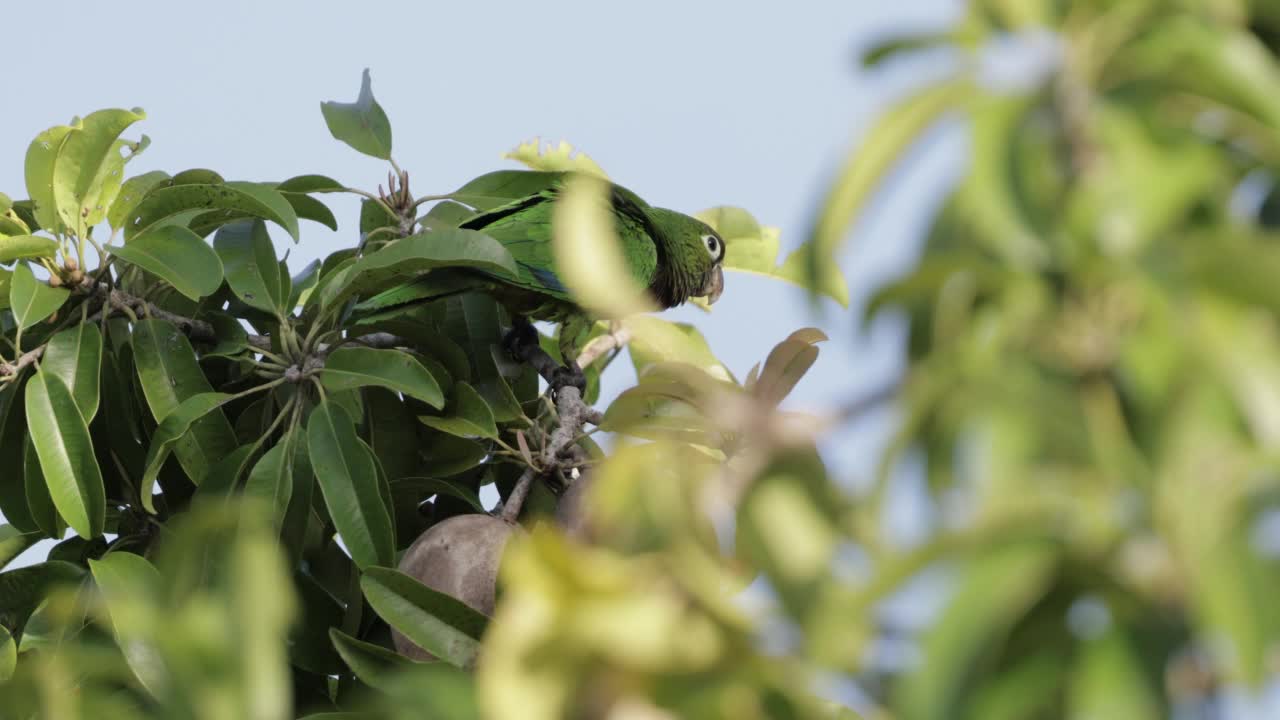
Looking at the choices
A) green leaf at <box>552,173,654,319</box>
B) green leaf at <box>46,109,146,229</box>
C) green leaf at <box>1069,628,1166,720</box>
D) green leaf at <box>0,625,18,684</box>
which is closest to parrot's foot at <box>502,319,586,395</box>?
green leaf at <box>46,109,146,229</box>

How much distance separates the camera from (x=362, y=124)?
3.44 meters

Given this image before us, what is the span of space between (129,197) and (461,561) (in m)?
1.30

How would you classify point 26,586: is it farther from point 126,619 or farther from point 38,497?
point 126,619

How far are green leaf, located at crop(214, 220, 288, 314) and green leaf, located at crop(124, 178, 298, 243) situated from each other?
0.17 feet

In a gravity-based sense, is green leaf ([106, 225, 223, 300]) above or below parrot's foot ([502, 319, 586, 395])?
above

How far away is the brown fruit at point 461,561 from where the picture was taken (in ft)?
7.66

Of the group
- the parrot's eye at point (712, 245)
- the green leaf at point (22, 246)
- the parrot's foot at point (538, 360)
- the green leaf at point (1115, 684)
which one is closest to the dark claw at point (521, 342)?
the parrot's foot at point (538, 360)

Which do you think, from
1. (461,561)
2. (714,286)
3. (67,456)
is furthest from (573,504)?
(714,286)

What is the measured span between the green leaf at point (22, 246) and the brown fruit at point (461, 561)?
1049 millimetres

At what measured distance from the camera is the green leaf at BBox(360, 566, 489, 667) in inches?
79.3

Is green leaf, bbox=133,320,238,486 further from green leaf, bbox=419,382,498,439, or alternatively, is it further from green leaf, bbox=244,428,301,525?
green leaf, bbox=419,382,498,439

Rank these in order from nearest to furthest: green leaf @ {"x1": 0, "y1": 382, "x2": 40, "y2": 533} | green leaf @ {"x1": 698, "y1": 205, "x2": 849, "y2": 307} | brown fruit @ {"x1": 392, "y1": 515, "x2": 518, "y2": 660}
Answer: brown fruit @ {"x1": 392, "y1": 515, "x2": 518, "y2": 660} → green leaf @ {"x1": 0, "y1": 382, "x2": 40, "y2": 533} → green leaf @ {"x1": 698, "y1": 205, "x2": 849, "y2": 307}

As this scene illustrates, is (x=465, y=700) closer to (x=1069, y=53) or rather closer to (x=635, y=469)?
(x=635, y=469)

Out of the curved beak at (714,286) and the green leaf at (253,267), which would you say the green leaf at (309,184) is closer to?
the green leaf at (253,267)
